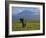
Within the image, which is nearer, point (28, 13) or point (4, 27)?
point (4, 27)

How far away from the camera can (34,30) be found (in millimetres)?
1508

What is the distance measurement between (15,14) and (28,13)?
0.71ft

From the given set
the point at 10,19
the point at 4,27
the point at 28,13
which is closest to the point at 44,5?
the point at 28,13

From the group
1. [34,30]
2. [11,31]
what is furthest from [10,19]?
[34,30]

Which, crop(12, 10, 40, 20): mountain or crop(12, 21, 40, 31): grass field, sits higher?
crop(12, 10, 40, 20): mountain

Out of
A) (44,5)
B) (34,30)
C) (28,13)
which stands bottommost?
(34,30)

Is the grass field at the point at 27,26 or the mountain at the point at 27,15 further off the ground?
the mountain at the point at 27,15

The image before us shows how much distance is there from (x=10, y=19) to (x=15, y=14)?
115 millimetres

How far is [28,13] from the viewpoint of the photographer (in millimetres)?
1501

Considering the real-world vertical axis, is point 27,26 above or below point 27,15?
below

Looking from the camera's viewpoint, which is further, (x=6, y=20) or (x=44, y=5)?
(x=44, y=5)

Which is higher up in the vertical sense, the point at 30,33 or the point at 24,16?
the point at 24,16

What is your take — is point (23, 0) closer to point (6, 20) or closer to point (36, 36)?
point (6, 20)

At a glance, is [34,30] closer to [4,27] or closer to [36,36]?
[36,36]
